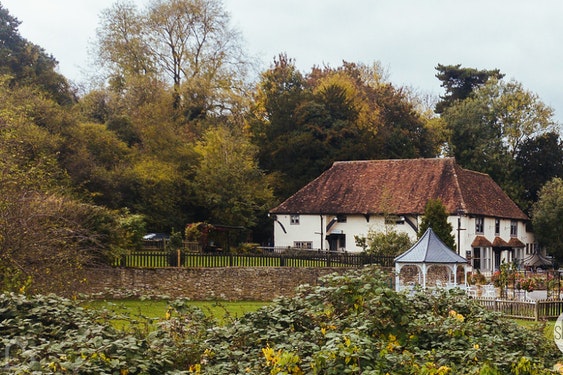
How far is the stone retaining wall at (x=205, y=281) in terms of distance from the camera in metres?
26.1

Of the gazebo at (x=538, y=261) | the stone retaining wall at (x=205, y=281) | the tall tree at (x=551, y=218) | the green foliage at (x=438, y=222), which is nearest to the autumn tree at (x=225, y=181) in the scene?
the green foliage at (x=438, y=222)

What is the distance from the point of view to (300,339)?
8383 mm

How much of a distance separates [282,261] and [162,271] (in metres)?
5.57

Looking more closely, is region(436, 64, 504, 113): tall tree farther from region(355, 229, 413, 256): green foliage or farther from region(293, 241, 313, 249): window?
region(355, 229, 413, 256): green foliage

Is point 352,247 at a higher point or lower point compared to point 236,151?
lower

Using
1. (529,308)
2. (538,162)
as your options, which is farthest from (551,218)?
(529,308)

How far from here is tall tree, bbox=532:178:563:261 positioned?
5100 cm

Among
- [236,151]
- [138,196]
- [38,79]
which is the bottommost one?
[138,196]

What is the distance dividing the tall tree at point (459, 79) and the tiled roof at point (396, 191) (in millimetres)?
25483

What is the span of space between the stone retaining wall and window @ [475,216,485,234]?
16685mm

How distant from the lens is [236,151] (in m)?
45.4

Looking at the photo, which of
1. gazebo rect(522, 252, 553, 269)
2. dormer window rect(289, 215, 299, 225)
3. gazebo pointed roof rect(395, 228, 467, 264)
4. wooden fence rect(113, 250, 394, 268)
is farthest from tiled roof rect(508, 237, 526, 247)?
gazebo pointed roof rect(395, 228, 467, 264)

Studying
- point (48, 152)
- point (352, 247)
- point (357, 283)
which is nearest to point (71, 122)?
point (48, 152)

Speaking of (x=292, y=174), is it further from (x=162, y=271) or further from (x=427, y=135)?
(x=162, y=271)
